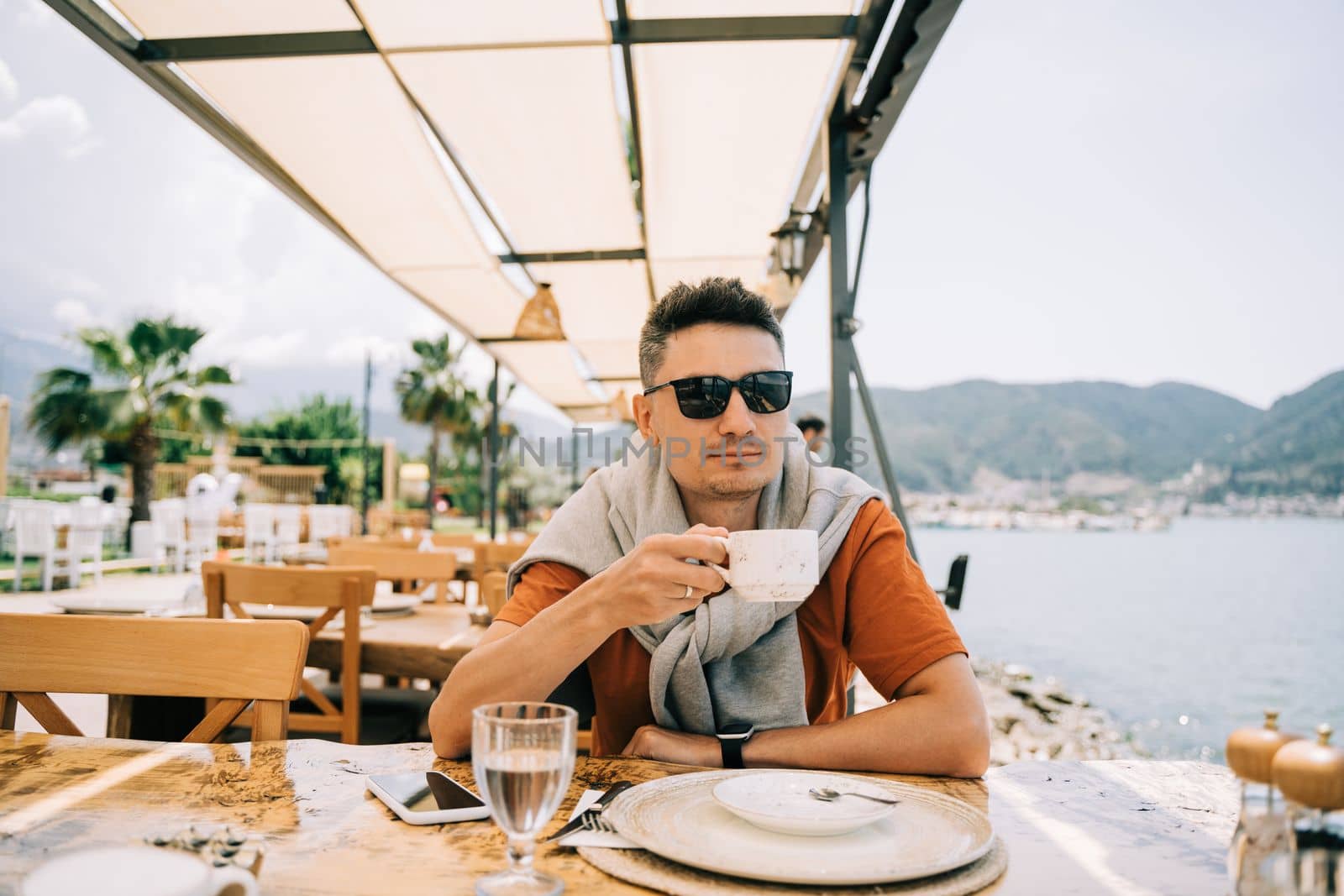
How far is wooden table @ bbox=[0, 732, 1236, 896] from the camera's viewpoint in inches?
31.7

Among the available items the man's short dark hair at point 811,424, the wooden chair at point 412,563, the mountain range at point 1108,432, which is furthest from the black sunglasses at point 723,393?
the mountain range at point 1108,432

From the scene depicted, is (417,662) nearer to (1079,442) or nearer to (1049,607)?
(1049,607)

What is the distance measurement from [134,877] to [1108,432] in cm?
3967

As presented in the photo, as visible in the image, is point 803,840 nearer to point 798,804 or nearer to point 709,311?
point 798,804

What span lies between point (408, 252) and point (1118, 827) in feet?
15.2

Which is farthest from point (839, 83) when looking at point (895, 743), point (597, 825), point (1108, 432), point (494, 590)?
point (1108, 432)

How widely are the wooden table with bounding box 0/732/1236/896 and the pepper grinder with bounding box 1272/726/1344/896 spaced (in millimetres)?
231

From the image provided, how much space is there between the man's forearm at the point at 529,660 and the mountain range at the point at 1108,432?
2468cm

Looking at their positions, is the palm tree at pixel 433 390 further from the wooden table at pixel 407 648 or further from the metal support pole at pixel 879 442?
the wooden table at pixel 407 648

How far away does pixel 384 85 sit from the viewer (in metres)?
3.16

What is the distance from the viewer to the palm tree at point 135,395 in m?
15.0

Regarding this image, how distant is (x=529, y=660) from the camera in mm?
1351

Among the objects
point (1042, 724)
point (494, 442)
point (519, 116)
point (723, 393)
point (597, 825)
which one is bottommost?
point (1042, 724)

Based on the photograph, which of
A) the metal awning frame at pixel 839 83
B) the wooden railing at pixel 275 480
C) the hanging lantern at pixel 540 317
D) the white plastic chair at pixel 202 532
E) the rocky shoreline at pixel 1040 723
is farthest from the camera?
the wooden railing at pixel 275 480
